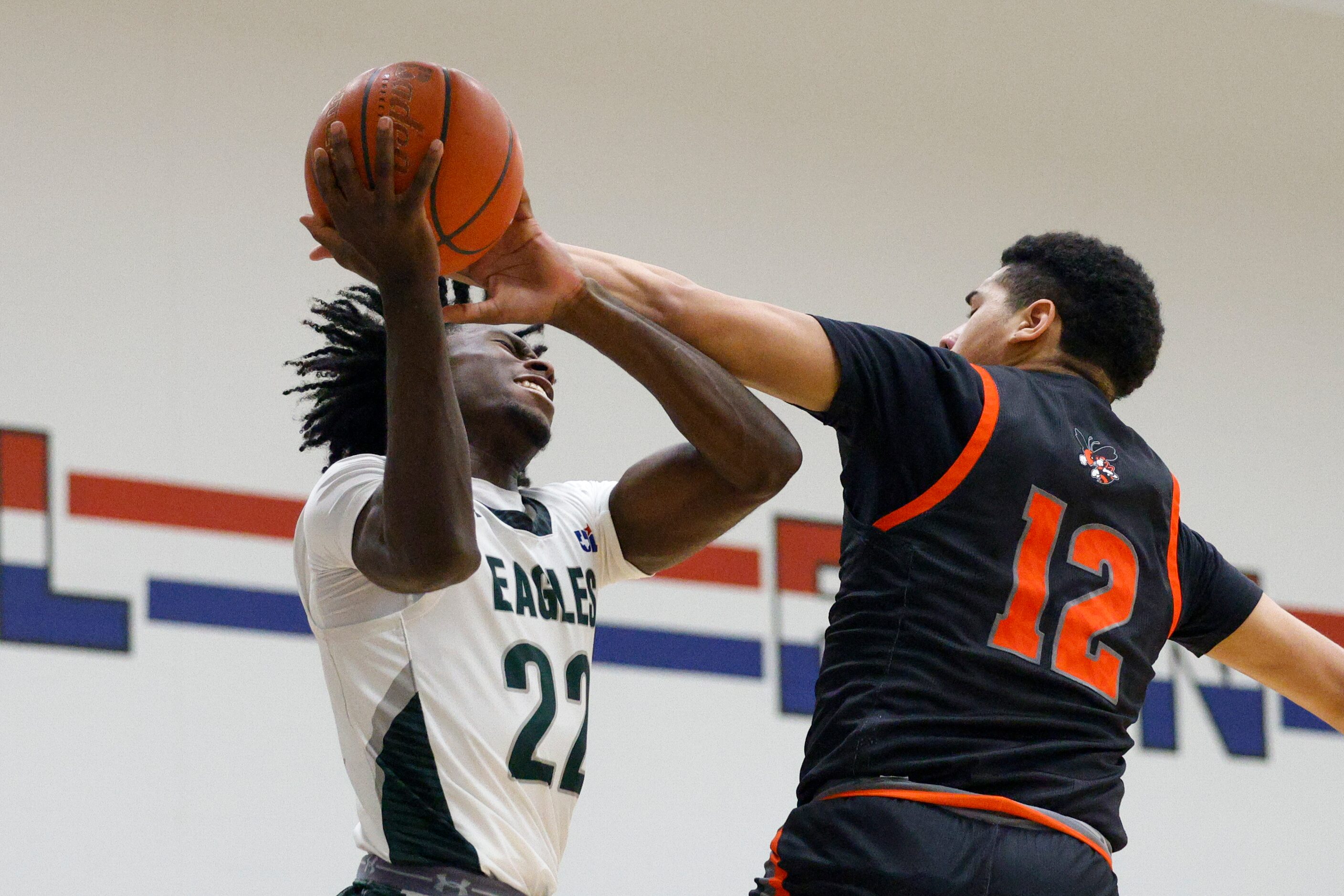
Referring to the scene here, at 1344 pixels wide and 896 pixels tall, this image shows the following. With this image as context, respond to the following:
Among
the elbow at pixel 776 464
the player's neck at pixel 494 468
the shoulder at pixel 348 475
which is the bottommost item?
the player's neck at pixel 494 468

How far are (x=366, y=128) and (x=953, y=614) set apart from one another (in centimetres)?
95

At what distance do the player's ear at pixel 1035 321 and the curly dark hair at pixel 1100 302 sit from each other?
0.04 feet

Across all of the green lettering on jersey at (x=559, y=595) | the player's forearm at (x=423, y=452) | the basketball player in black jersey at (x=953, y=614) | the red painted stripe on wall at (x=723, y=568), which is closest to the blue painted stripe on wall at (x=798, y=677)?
the red painted stripe on wall at (x=723, y=568)

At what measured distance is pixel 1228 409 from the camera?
239 inches

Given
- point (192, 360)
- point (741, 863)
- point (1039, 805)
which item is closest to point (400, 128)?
point (1039, 805)

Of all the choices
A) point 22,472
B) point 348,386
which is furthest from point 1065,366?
point 22,472

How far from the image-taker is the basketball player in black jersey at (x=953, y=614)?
Answer: 209 cm

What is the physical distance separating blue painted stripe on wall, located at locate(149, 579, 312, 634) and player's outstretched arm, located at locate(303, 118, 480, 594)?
239cm

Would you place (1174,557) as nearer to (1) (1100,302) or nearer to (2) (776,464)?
(1) (1100,302)

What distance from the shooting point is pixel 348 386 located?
125 inches

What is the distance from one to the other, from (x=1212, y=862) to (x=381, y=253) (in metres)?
4.43

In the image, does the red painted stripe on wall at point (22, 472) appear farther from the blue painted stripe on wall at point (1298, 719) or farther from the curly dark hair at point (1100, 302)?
the blue painted stripe on wall at point (1298, 719)

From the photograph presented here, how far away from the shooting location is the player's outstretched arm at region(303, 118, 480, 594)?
1981mm

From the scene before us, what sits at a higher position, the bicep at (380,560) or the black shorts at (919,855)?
the bicep at (380,560)
